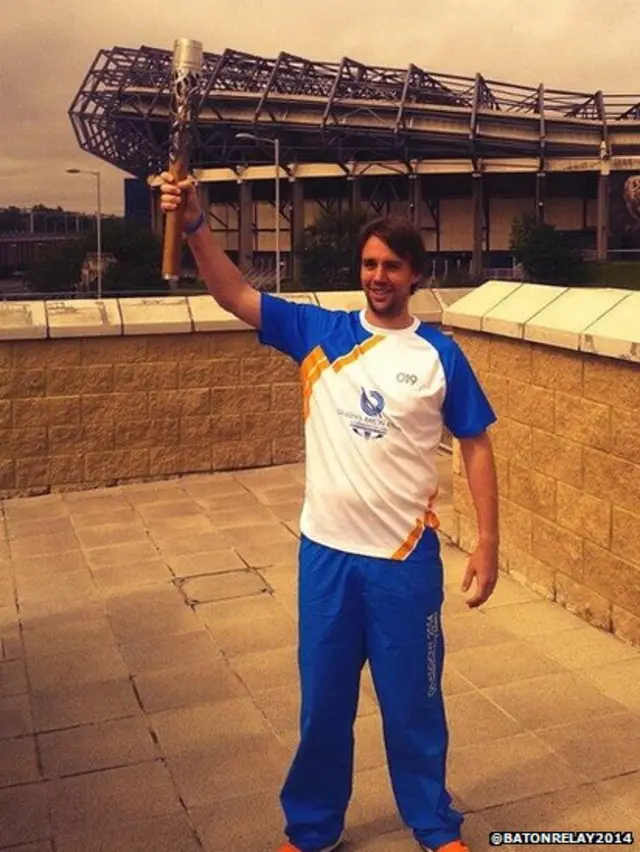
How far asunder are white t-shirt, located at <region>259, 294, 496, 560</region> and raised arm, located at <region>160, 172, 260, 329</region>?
0.27 metres

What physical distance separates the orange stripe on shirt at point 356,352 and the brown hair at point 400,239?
0.78 ft

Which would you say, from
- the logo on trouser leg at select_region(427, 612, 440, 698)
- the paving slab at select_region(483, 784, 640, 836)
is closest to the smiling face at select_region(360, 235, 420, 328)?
the logo on trouser leg at select_region(427, 612, 440, 698)

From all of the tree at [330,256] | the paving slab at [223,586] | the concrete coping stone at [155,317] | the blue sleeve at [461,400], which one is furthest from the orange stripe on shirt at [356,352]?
the tree at [330,256]

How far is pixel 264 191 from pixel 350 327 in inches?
2820

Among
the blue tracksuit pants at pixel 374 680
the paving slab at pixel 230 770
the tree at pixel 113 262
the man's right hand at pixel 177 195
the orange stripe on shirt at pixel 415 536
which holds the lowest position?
the paving slab at pixel 230 770

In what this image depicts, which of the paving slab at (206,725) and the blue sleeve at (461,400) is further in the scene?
the paving slab at (206,725)

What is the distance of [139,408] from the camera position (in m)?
8.95

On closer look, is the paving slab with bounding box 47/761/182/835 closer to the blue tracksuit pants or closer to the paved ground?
the paved ground

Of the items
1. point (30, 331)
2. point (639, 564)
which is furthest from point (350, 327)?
point (30, 331)

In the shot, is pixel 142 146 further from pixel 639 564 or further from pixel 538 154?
pixel 639 564

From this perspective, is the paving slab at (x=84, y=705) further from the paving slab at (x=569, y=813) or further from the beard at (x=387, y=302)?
the beard at (x=387, y=302)

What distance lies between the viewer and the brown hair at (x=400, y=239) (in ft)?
9.92

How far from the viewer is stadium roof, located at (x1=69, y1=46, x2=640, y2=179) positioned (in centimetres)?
6544

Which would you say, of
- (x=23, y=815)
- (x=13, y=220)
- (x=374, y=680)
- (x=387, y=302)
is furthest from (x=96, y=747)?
(x=13, y=220)
